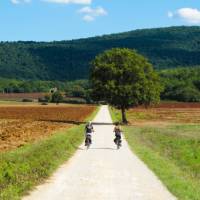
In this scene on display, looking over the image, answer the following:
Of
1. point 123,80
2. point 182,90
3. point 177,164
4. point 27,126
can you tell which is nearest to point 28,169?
point 177,164

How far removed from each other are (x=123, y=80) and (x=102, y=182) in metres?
54.4

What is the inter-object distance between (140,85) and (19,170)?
52205 mm

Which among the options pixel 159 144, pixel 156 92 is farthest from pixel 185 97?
pixel 159 144

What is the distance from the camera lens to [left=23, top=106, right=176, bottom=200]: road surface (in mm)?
15047

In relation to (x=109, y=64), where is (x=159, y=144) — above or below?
below

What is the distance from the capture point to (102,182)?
17.7 meters

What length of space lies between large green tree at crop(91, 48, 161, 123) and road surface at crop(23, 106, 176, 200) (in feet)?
144

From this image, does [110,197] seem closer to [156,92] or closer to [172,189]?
[172,189]

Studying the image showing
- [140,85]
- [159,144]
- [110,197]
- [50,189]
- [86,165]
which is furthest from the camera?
[140,85]

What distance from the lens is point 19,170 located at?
19.0 m

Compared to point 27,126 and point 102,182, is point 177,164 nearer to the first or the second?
point 102,182

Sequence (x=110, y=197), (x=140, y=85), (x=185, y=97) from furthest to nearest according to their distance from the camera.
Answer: (x=185, y=97)
(x=140, y=85)
(x=110, y=197)

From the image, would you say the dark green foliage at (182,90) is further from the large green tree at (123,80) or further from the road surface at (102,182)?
the road surface at (102,182)

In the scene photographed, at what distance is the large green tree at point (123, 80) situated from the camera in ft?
230
